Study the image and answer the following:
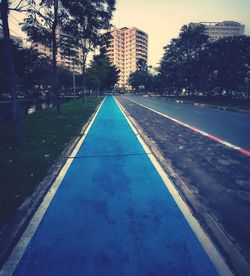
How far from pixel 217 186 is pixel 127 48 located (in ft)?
615

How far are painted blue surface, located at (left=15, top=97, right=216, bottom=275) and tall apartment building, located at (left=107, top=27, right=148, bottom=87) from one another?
168 meters

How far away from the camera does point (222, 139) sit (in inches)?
372

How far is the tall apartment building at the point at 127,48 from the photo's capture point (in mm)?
169575

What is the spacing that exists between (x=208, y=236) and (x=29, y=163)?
4.80m

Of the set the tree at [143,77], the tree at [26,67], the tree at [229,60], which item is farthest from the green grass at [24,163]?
the tree at [143,77]

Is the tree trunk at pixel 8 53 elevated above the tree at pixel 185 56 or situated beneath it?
situated beneath

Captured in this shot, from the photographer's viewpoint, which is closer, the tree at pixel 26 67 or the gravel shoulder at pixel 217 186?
the gravel shoulder at pixel 217 186

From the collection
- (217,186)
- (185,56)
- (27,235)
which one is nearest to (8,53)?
(27,235)

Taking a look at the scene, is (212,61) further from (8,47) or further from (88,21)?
(8,47)

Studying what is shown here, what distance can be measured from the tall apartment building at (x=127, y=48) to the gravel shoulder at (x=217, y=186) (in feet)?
542

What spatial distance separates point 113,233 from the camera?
10.4ft

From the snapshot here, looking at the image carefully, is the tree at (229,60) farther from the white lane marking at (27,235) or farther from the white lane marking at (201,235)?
the white lane marking at (27,235)

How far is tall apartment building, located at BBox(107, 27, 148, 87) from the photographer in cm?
16957

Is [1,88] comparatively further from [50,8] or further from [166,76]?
[166,76]
